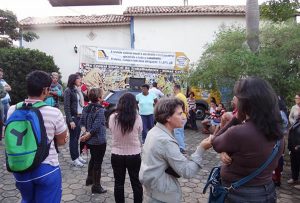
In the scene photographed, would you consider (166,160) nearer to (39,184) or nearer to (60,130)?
(60,130)

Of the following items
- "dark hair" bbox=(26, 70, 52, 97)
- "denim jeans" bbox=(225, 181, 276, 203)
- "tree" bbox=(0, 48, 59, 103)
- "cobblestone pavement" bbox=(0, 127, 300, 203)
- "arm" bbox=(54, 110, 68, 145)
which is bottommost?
"cobblestone pavement" bbox=(0, 127, 300, 203)

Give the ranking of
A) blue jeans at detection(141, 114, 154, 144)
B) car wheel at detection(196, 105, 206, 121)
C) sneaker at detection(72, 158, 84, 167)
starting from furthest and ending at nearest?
car wheel at detection(196, 105, 206, 121), blue jeans at detection(141, 114, 154, 144), sneaker at detection(72, 158, 84, 167)

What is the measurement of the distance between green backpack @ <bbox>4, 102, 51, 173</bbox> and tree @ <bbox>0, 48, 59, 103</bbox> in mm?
13293

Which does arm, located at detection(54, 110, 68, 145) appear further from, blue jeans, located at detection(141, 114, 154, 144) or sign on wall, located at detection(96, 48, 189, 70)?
sign on wall, located at detection(96, 48, 189, 70)

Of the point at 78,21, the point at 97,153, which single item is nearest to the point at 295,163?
the point at 97,153

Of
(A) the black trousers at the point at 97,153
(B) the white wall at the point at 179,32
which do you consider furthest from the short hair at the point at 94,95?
(B) the white wall at the point at 179,32

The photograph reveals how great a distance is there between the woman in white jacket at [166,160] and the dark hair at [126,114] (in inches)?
48.3

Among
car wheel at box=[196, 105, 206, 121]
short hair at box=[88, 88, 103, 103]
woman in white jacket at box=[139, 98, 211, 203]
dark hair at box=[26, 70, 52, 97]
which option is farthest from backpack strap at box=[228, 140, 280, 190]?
car wheel at box=[196, 105, 206, 121]

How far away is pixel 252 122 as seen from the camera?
2100 millimetres

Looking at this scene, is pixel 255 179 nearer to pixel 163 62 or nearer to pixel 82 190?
pixel 82 190

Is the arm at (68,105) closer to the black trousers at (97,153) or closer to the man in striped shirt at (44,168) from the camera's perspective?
the black trousers at (97,153)

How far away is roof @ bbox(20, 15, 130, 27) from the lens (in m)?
18.8

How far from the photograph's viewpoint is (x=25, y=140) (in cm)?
259

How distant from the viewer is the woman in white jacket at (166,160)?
231 centimetres
